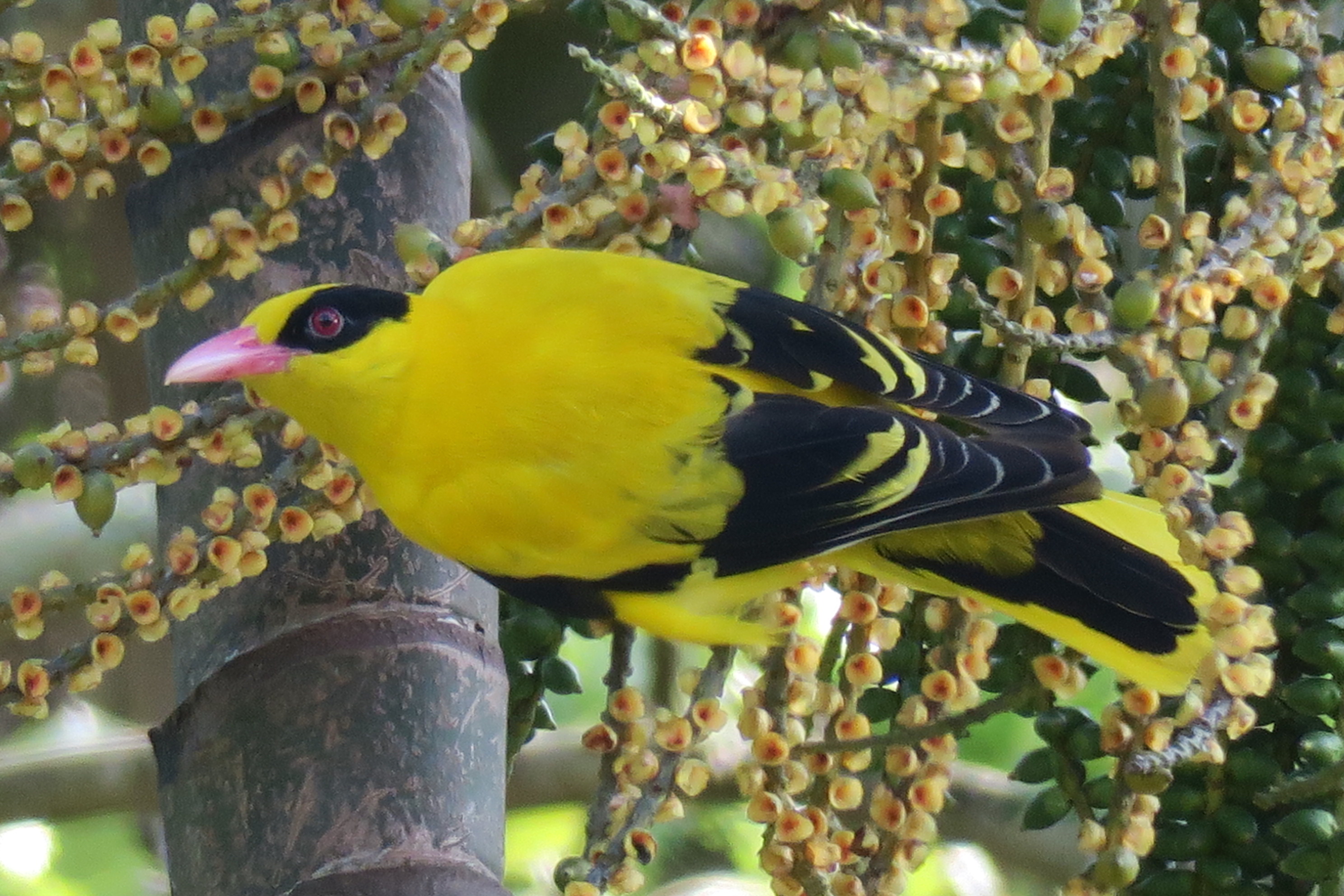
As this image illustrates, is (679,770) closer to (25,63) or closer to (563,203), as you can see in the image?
(563,203)

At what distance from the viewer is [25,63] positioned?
796 millimetres

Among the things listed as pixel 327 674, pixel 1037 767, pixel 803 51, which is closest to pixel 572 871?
pixel 327 674

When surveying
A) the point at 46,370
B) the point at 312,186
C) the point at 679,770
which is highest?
the point at 312,186

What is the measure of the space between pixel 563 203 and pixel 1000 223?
33cm

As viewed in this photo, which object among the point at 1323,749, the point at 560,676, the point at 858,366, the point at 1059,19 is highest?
the point at 1059,19

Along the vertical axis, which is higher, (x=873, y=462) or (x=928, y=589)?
(x=873, y=462)

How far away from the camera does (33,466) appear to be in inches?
28.8

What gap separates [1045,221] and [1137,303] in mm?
78

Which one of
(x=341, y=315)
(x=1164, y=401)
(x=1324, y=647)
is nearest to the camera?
(x=1164, y=401)

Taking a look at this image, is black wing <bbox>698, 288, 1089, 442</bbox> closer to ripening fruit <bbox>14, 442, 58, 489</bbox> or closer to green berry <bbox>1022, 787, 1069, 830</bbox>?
green berry <bbox>1022, 787, 1069, 830</bbox>

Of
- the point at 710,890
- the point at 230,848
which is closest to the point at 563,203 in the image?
the point at 230,848

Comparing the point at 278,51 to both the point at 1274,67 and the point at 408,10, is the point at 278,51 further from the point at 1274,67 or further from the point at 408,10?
the point at 1274,67

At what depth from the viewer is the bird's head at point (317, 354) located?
0.90m

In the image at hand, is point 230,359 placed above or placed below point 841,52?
below
